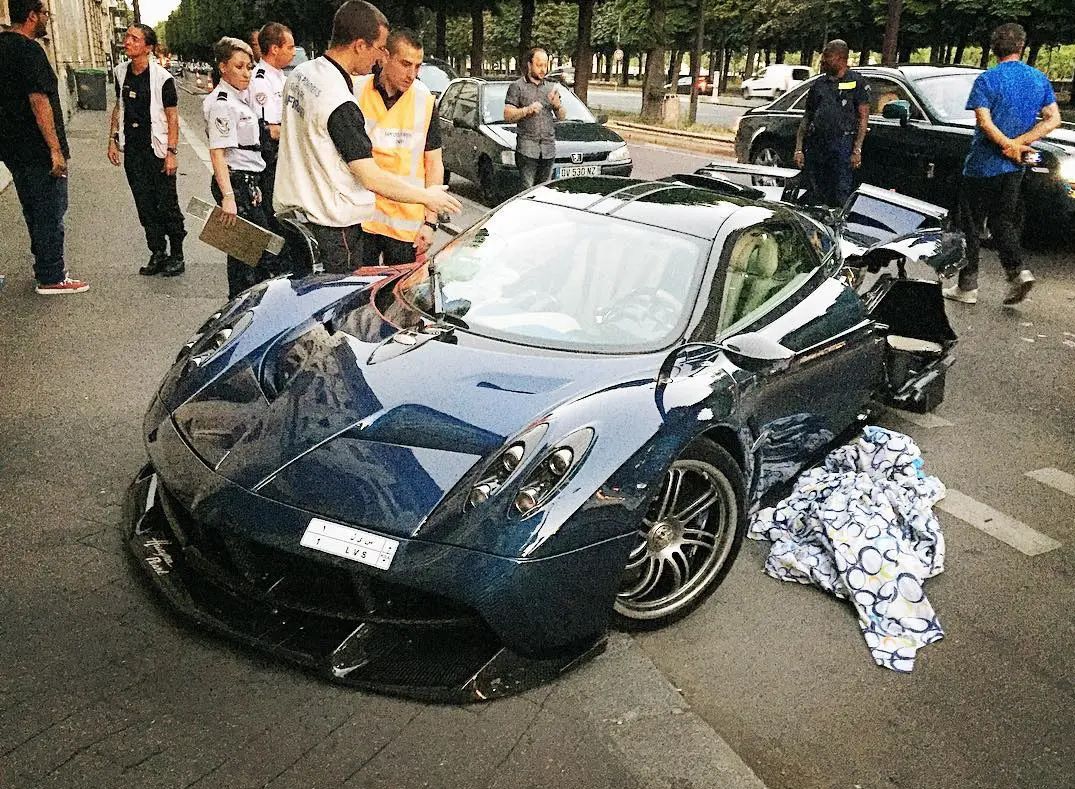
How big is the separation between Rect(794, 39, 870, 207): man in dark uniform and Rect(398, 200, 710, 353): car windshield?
5113 mm

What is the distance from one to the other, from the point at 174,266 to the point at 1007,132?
636 cm

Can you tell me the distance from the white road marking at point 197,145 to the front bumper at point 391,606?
39.3 ft

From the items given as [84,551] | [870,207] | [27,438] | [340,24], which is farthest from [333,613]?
[870,207]

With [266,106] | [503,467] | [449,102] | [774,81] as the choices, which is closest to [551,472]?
[503,467]

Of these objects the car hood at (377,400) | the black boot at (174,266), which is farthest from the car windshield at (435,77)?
the car hood at (377,400)

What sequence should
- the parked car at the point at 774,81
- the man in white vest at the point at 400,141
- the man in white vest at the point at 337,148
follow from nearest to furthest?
the man in white vest at the point at 337,148, the man in white vest at the point at 400,141, the parked car at the point at 774,81

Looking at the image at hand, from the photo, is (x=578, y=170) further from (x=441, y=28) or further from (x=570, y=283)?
(x=441, y=28)

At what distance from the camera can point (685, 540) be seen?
3.05 m

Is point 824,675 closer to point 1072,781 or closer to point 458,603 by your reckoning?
point 1072,781

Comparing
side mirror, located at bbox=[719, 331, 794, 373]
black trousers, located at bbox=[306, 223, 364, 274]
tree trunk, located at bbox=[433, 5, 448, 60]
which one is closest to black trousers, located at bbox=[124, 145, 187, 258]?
black trousers, located at bbox=[306, 223, 364, 274]

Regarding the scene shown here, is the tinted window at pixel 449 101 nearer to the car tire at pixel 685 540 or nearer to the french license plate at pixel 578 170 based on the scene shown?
the french license plate at pixel 578 170

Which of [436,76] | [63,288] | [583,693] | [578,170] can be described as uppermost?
[436,76]

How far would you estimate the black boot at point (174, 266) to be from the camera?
7273 mm

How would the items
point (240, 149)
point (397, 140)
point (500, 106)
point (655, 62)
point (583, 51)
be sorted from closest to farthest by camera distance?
point (397, 140) → point (240, 149) → point (500, 106) → point (655, 62) → point (583, 51)
